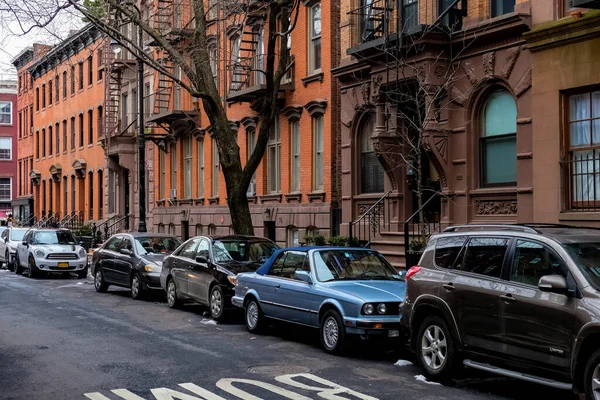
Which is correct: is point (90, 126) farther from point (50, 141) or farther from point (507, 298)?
point (507, 298)

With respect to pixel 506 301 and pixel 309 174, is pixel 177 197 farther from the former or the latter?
pixel 506 301

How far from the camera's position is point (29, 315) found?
644 inches

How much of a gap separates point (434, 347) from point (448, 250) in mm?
1176

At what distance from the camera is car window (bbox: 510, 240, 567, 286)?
8531 mm

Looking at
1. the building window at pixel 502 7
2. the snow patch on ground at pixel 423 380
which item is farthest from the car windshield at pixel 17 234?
the snow patch on ground at pixel 423 380

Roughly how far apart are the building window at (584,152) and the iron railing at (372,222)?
5743 millimetres

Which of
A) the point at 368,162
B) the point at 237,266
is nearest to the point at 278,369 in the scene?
the point at 237,266

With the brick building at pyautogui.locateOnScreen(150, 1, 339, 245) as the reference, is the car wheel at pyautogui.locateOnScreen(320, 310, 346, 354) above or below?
below

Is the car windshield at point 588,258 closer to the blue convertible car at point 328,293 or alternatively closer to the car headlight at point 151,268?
the blue convertible car at point 328,293

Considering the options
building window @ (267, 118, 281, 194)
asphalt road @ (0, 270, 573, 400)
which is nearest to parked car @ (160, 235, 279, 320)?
asphalt road @ (0, 270, 573, 400)

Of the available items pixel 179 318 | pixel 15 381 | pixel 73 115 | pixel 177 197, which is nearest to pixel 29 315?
pixel 179 318

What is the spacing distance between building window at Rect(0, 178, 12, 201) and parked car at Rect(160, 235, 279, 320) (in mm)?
57712

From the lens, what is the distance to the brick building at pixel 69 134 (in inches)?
1746

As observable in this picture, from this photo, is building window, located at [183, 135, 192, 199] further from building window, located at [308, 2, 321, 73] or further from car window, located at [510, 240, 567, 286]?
car window, located at [510, 240, 567, 286]
